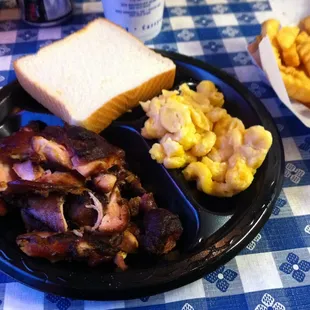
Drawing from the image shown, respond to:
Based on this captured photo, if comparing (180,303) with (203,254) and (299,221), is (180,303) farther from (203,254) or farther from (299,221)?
(299,221)

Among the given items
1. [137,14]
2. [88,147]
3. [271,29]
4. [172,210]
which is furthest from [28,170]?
[271,29]

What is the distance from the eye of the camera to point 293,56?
131 centimetres

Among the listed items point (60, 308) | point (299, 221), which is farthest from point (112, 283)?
point (299, 221)

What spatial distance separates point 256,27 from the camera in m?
1.78

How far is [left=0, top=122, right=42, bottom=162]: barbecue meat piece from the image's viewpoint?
1.05 meters

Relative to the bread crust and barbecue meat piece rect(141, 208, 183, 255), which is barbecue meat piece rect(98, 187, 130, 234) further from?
the bread crust

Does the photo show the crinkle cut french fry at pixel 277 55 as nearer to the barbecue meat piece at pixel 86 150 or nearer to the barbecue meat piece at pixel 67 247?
the barbecue meat piece at pixel 86 150

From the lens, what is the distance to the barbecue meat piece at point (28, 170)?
1021 mm

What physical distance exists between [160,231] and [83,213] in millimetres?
186

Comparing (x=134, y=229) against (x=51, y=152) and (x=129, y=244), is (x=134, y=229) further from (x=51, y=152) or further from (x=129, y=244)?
(x=51, y=152)

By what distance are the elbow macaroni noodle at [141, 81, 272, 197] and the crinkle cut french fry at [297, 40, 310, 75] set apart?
341mm

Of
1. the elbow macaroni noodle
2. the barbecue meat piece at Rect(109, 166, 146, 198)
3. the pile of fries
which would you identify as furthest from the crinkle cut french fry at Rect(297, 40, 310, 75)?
the barbecue meat piece at Rect(109, 166, 146, 198)

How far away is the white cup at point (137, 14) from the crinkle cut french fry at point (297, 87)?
57cm

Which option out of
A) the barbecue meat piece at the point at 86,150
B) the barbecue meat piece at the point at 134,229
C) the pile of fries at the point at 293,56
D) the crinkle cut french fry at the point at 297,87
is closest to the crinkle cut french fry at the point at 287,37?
the pile of fries at the point at 293,56
